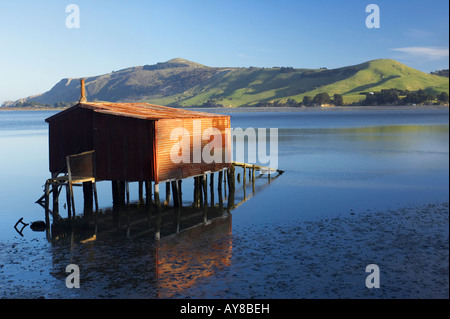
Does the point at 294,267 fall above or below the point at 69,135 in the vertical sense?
below

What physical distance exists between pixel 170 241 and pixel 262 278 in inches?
327

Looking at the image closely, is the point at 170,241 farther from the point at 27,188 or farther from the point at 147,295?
the point at 27,188

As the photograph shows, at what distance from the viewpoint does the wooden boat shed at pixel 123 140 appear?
106 ft

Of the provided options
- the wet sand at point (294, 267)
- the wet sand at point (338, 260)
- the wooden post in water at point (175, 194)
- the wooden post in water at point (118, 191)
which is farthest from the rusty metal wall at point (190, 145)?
the wet sand at point (338, 260)

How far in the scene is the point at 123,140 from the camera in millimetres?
32938

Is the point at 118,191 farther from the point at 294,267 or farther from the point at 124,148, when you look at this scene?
the point at 294,267

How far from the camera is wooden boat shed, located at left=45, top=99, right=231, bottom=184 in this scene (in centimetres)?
3234

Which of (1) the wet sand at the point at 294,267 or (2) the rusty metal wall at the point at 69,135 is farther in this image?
(2) the rusty metal wall at the point at 69,135

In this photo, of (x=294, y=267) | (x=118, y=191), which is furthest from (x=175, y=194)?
(x=294, y=267)

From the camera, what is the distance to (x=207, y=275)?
917 inches

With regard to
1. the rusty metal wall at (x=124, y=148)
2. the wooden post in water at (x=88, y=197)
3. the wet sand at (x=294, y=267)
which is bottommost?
the wet sand at (x=294, y=267)

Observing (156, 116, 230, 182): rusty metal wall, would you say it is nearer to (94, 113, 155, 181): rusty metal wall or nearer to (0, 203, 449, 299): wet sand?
(94, 113, 155, 181): rusty metal wall

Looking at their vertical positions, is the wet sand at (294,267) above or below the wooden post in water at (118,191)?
below

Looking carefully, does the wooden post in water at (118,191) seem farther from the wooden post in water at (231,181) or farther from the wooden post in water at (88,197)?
the wooden post in water at (231,181)
